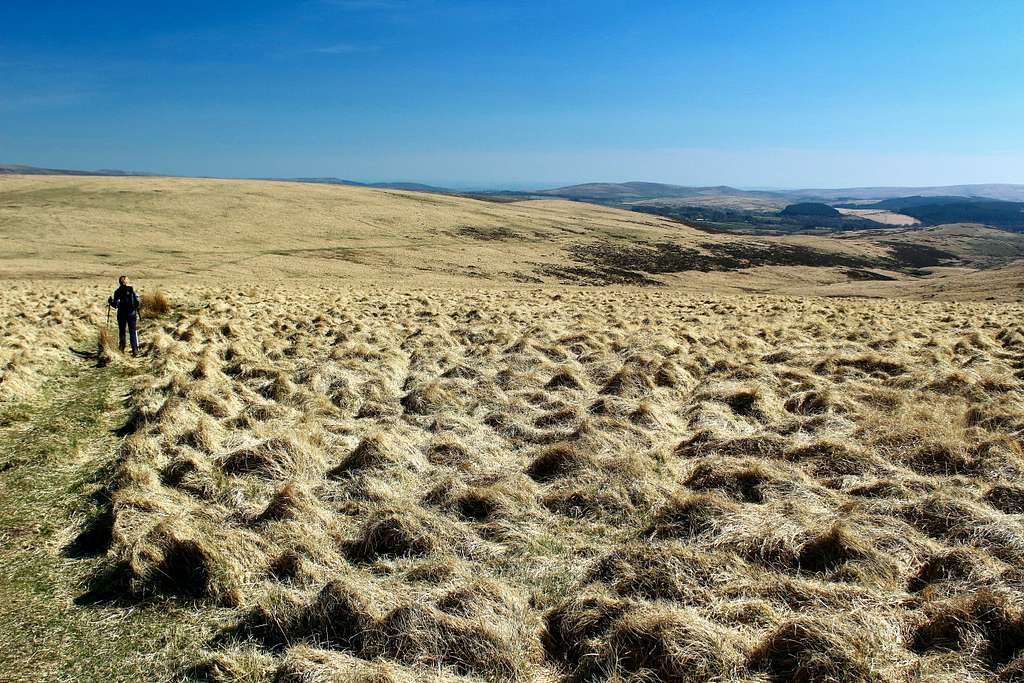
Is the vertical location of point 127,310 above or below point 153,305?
above

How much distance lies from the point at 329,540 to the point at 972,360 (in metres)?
14.3

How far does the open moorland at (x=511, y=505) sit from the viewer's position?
4.72m

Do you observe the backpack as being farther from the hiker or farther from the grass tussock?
the grass tussock

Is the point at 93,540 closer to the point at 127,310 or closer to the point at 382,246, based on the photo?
the point at 127,310

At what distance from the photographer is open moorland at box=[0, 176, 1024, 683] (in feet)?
15.5

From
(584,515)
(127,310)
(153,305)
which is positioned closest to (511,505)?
(584,515)

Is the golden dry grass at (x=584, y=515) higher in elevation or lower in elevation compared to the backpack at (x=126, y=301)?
lower

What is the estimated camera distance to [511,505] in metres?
7.14

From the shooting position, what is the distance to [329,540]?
659 centimetres

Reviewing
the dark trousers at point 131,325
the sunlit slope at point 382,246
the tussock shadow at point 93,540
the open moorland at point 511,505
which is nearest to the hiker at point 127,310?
the dark trousers at point 131,325

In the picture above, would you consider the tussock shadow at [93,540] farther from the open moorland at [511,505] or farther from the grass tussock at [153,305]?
the grass tussock at [153,305]

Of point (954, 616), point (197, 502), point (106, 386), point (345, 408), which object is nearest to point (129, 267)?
point (106, 386)

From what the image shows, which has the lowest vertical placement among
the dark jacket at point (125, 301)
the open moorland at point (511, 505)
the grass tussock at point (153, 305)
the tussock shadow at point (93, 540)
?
the tussock shadow at point (93, 540)

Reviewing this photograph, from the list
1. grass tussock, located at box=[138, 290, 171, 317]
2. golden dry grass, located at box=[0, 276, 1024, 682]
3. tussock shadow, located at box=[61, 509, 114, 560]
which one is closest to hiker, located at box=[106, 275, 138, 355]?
golden dry grass, located at box=[0, 276, 1024, 682]
